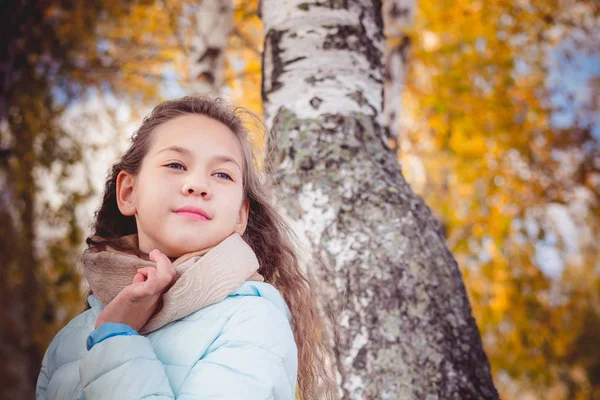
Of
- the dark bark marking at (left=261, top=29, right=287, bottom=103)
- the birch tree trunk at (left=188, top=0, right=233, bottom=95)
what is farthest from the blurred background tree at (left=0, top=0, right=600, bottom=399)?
the dark bark marking at (left=261, top=29, right=287, bottom=103)

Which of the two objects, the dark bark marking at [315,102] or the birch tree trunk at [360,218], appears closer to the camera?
the birch tree trunk at [360,218]

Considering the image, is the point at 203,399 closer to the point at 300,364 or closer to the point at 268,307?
the point at 268,307

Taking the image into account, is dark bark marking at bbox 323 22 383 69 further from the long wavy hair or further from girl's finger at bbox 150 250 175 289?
girl's finger at bbox 150 250 175 289

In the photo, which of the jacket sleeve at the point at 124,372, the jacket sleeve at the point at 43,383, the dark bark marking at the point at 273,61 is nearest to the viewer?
the jacket sleeve at the point at 124,372

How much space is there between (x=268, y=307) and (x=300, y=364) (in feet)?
1.31

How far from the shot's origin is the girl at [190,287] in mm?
1214

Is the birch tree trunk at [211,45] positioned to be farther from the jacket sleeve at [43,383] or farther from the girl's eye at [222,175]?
the jacket sleeve at [43,383]

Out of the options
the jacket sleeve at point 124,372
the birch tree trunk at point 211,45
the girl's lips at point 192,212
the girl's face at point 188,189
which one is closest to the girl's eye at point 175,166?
the girl's face at point 188,189

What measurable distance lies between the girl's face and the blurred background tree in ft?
14.4

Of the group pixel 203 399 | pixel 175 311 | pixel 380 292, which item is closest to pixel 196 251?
pixel 175 311

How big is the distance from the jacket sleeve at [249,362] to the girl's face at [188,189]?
0.84ft

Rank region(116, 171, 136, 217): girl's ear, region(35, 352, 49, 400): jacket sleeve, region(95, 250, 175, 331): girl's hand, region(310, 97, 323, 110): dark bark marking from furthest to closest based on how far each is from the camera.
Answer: region(310, 97, 323, 110): dark bark marking < region(116, 171, 136, 217): girl's ear < region(35, 352, 49, 400): jacket sleeve < region(95, 250, 175, 331): girl's hand

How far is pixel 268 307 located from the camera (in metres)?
1.35

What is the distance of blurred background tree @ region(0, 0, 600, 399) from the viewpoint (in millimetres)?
6164
